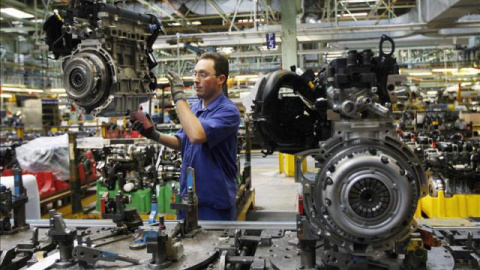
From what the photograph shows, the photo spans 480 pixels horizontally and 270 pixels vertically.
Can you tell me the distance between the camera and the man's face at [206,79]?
2.31 metres

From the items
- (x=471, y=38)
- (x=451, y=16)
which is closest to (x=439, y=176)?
(x=451, y=16)

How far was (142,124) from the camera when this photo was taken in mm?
2281

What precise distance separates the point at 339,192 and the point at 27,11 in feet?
31.0

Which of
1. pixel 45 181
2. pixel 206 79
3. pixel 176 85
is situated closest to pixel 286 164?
pixel 45 181

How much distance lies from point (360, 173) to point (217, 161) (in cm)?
118

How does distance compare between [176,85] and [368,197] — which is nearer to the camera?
[368,197]

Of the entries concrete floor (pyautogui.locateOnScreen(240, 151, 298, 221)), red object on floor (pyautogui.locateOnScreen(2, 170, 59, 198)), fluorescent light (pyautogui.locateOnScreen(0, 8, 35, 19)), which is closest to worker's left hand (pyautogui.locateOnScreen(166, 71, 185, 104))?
concrete floor (pyautogui.locateOnScreen(240, 151, 298, 221))

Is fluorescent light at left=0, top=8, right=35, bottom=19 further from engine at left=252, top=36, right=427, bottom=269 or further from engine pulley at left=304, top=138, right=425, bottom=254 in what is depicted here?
engine pulley at left=304, top=138, right=425, bottom=254

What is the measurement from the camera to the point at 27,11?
29.6 ft

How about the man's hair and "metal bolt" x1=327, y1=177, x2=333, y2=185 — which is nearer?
"metal bolt" x1=327, y1=177, x2=333, y2=185

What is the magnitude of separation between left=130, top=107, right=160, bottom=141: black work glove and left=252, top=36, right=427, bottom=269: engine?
3.38 ft

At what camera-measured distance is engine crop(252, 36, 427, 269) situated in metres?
1.32

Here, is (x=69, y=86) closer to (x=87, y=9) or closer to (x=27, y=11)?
(x=87, y=9)

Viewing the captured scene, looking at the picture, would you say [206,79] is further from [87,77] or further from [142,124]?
[87,77]
